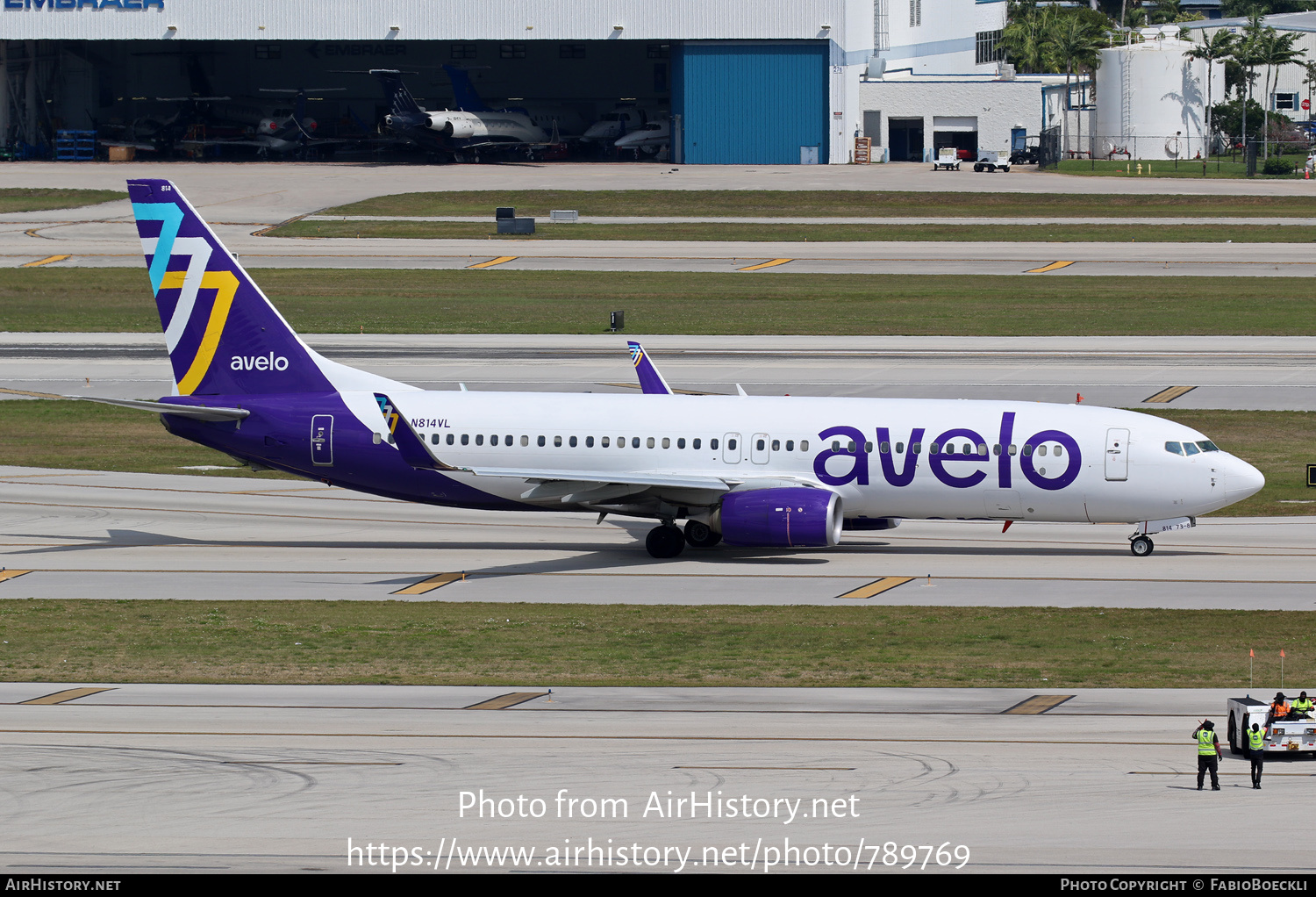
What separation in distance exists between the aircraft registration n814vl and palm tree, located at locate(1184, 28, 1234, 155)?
12041cm

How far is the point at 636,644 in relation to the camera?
29578 millimetres

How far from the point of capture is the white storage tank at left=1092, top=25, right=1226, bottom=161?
145125mm

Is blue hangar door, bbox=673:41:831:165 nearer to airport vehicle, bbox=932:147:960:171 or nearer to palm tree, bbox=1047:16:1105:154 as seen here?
airport vehicle, bbox=932:147:960:171

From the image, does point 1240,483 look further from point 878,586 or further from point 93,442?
point 93,442

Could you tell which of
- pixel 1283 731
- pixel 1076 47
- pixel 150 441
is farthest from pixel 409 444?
pixel 1076 47

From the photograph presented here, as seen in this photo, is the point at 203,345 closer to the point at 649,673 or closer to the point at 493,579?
the point at 493,579

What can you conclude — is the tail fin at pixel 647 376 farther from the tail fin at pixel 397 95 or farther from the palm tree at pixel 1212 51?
the palm tree at pixel 1212 51

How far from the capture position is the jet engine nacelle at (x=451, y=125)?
137 metres

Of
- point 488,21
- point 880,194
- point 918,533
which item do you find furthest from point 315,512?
point 488,21

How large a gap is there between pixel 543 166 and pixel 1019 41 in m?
75.6

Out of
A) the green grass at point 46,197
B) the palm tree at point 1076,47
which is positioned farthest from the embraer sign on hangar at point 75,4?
the palm tree at point 1076,47

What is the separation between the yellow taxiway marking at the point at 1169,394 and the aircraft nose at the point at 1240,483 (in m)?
18.6

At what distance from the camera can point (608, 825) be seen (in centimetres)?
1944

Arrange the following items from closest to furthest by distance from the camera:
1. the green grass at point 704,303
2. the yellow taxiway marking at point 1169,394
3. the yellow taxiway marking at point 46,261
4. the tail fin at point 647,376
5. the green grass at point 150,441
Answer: the tail fin at point 647,376 < the green grass at point 150,441 < the yellow taxiway marking at point 1169,394 < the green grass at point 704,303 < the yellow taxiway marking at point 46,261
